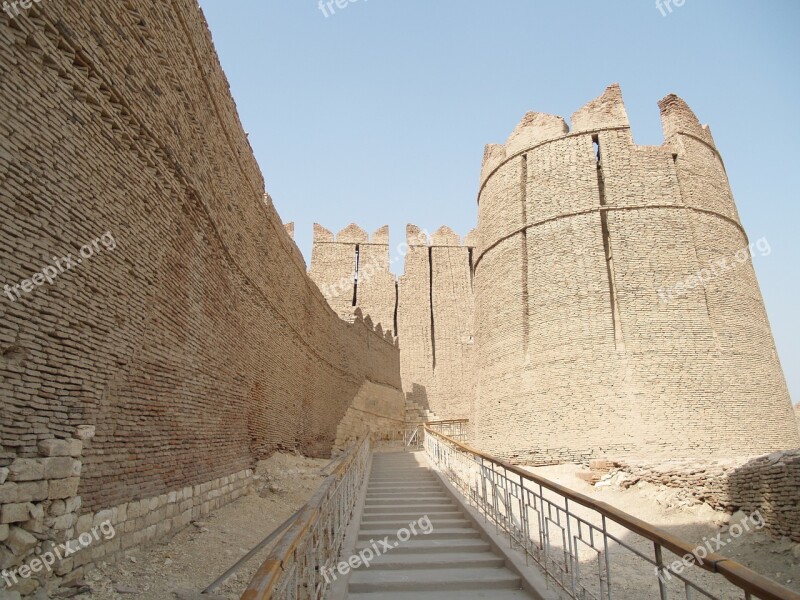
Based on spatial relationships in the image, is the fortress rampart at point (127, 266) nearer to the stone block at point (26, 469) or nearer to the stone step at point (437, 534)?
the stone block at point (26, 469)

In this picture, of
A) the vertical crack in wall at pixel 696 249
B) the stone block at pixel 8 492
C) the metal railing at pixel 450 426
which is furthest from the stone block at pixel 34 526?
the metal railing at pixel 450 426

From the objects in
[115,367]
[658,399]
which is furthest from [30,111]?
[658,399]

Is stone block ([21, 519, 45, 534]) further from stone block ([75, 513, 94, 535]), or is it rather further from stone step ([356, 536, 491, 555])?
stone step ([356, 536, 491, 555])

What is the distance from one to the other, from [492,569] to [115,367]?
12.9 feet

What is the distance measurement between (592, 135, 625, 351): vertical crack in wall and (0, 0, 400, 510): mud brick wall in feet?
27.6

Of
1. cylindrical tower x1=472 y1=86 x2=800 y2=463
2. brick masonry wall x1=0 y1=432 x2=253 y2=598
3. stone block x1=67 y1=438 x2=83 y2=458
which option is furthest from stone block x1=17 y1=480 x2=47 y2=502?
cylindrical tower x1=472 y1=86 x2=800 y2=463

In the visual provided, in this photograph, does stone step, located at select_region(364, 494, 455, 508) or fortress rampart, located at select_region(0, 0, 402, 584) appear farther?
stone step, located at select_region(364, 494, 455, 508)

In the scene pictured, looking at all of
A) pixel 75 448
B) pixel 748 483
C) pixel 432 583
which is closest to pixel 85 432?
pixel 75 448

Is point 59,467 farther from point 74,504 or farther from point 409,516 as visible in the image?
point 409,516

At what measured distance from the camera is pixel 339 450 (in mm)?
17031

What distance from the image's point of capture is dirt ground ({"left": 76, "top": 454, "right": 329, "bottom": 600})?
4.47m

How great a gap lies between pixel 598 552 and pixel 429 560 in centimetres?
179

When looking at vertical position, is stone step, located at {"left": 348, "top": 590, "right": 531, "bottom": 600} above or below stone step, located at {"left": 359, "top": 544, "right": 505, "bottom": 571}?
below

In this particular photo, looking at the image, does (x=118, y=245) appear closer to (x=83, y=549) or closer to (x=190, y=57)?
(x=83, y=549)
